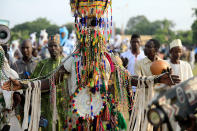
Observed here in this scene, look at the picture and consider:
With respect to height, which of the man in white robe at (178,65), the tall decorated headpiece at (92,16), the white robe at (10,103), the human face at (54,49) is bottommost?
the white robe at (10,103)

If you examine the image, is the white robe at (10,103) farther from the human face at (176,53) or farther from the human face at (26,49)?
the human face at (176,53)

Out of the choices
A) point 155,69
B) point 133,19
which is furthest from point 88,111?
point 133,19

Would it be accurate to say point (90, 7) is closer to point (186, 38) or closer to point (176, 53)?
point (176, 53)

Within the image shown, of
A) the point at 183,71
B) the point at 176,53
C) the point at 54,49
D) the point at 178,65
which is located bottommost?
the point at 183,71

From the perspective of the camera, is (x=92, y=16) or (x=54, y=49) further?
(x=54, y=49)

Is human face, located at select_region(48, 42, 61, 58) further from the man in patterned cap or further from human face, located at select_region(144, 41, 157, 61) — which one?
human face, located at select_region(144, 41, 157, 61)

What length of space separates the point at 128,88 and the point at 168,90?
164cm

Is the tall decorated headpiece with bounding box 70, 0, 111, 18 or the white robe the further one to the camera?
the white robe

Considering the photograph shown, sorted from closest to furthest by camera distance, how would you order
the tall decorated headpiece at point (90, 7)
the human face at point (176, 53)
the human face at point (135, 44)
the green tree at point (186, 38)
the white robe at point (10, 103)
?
the tall decorated headpiece at point (90, 7) < the white robe at point (10, 103) < the human face at point (176, 53) < the human face at point (135, 44) < the green tree at point (186, 38)

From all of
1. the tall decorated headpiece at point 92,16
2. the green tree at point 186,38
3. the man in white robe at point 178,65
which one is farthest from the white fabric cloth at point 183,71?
the green tree at point 186,38

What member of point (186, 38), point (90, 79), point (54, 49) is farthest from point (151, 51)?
point (186, 38)

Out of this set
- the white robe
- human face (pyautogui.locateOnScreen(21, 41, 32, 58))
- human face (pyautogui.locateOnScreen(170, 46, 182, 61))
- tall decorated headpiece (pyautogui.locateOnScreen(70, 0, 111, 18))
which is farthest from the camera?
human face (pyautogui.locateOnScreen(21, 41, 32, 58))

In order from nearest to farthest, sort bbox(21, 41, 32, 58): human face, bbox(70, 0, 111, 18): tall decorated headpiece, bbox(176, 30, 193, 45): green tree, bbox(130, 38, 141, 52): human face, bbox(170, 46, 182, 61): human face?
bbox(70, 0, 111, 18): tall decorated headpiece
bbox(170, 46, 182, 61): human face
bbox(21, 41, 32, 58): human face
bbox(130, 38, 141, 52): human face
bbox(176, 30, 193, 45): green tree

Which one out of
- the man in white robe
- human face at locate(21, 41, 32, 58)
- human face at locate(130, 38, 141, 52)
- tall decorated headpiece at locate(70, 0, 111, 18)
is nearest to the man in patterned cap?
human face at locate(21, 41, 32, 58)
